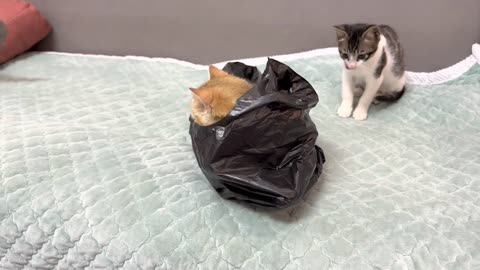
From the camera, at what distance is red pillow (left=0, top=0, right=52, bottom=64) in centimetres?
179

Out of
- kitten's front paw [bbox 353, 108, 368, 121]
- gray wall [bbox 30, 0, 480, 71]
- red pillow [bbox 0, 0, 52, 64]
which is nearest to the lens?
kitten's front paw [bbox 353, 108, 368, 121]

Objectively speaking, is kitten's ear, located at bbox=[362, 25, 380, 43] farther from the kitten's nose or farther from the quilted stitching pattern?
the quilted stitching pattern

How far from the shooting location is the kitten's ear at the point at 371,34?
4.45 feet

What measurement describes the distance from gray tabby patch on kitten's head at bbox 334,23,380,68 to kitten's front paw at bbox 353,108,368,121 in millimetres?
165

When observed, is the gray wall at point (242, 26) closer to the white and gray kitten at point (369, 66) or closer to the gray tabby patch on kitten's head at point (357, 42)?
the white and gray kitten at point (369, 66)

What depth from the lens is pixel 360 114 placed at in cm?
150

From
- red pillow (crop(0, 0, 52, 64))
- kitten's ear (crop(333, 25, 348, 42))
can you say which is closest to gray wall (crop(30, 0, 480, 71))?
red pillow (crop(0, 0, 52, 64))

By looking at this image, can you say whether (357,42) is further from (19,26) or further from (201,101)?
(19,26)

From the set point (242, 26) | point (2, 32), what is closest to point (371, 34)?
point (242, 26)

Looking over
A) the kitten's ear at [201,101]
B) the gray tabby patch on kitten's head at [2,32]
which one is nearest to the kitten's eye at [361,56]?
the kitten's ear at [201,101]

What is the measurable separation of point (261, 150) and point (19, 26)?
1.38m

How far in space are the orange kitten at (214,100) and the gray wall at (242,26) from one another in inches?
33.0

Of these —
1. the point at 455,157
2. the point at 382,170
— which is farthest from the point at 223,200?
the point at 455,157

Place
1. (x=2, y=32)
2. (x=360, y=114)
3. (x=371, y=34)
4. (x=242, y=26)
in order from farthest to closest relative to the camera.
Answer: (x=242, y=26)
(x=2, y=32)
(x=360, y=114)
(x=371, y=34)
